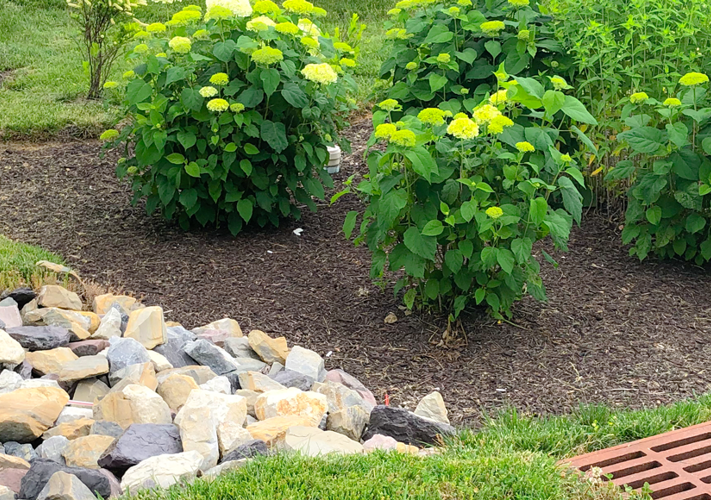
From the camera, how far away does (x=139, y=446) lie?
9.27 feet

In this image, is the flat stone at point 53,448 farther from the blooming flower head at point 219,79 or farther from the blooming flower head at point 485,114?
the blooming flower head at point 219,79

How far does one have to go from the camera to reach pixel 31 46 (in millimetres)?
10117

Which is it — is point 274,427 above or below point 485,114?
below

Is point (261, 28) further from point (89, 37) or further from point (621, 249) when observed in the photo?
point (89, 37)

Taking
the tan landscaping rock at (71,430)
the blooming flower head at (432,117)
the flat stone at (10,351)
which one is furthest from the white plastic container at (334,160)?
the tan landscaping rock at (71,430)

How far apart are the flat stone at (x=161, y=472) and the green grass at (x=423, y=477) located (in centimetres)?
8

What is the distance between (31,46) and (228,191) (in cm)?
611

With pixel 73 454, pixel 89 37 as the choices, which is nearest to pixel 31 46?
pixel 89 37

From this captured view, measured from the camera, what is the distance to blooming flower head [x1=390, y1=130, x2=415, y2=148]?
3.76 metres

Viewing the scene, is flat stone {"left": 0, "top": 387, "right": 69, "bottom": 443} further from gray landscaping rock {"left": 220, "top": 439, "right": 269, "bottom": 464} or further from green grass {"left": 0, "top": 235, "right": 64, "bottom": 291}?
green grass {"left": 0, "top": 235, "right": 64, "bottom": 291}

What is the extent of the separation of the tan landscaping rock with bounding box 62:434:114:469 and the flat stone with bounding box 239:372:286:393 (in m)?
0.74

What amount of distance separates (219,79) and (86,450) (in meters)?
2.57

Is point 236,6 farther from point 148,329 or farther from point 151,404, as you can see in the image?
point 151,404

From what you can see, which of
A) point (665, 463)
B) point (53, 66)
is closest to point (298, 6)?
point (665, 463)
